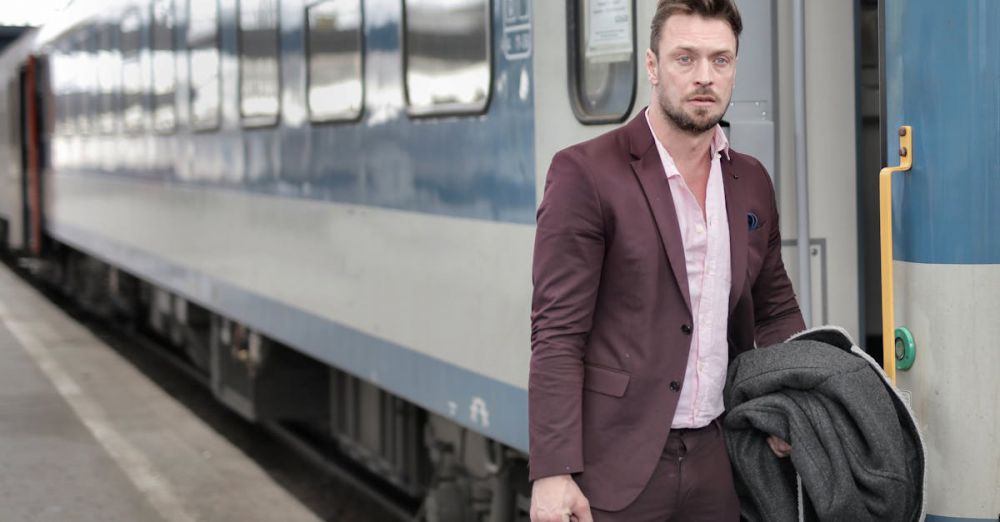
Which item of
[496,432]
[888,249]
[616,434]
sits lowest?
[496,432]

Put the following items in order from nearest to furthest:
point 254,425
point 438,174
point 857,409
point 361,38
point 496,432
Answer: point 857,409, point 496,432, point 438,174, point 361,38, point 254,425

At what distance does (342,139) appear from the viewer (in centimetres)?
636

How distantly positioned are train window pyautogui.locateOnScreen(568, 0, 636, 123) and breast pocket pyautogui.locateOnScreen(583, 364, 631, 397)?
1.45 metres

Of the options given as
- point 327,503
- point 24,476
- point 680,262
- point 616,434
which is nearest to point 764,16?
point 680,262

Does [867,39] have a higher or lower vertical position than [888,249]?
higher

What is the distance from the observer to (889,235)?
3.30 meters

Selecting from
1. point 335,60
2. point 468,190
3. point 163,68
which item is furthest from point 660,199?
point 163,68

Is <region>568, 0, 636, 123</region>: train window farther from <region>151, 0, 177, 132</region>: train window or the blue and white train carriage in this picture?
<region>151, 0, 177, 132</region>: train window

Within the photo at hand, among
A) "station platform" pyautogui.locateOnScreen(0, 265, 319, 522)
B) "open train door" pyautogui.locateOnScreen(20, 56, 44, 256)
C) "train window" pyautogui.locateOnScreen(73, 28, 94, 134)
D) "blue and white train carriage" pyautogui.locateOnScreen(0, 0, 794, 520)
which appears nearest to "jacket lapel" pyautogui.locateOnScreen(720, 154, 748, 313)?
"blue and white train carriage" pyautogui.locateOnScreen(0, 0, 794, 520)

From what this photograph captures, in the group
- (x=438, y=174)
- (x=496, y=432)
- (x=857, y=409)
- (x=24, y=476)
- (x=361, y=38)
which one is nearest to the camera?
(x=857, y=409)

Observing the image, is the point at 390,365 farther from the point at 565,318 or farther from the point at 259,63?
the point at 565,318

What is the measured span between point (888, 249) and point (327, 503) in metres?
5.74

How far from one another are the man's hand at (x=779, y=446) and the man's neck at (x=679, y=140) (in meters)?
0.55

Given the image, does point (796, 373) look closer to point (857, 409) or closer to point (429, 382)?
point (857, 409)
